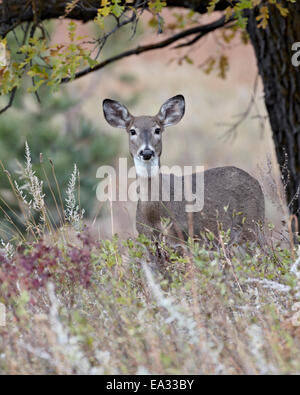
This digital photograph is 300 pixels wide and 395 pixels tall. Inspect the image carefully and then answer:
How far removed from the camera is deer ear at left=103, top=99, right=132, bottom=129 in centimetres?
679

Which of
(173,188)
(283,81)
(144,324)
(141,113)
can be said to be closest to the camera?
(144,324)

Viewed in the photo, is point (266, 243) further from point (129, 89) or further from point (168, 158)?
point (129, 89)

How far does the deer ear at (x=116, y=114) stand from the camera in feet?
22.3

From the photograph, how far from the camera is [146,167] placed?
6285mm

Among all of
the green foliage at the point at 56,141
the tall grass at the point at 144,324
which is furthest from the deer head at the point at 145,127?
the green foliage at the point at 56,141

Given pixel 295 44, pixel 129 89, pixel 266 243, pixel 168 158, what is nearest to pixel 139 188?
pixel 266 243

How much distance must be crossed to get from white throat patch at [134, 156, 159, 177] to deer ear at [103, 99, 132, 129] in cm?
67

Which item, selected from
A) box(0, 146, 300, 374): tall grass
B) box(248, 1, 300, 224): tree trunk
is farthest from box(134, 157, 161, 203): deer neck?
box(248, 1, 300, 224): tree trunk

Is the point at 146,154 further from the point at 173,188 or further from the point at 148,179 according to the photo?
the point at 173,188

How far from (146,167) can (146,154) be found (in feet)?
0.57

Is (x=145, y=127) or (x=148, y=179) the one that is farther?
(x=145, y=127)

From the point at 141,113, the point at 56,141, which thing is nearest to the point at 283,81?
the point at 56,141

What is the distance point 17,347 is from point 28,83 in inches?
468

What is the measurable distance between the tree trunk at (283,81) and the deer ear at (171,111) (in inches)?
42.8
